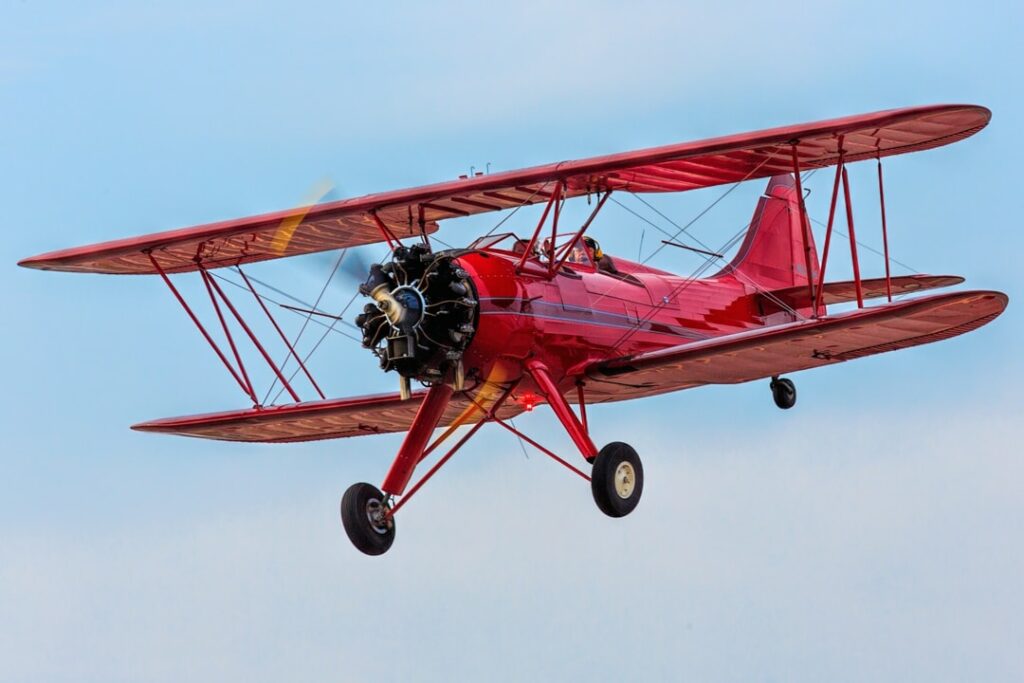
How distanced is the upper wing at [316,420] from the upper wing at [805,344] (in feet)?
6.22

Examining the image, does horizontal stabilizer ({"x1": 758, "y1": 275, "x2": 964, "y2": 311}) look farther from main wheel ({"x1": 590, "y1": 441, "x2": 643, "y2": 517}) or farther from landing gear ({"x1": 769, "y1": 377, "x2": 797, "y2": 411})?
main wheel ({"x1": 590, "y1": 441, "x2": 643, "y2": 517})

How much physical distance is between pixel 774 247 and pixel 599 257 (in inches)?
184

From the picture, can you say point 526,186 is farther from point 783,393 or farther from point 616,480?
point 783,393

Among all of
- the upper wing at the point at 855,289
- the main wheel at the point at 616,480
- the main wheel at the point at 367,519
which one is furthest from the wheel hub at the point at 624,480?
the upper wing at the point at 855,289

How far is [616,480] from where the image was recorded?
1817 cm

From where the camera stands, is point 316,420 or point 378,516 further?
point 316,420

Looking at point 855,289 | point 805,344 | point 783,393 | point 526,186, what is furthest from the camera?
point 783,393

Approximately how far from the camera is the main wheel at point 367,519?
18312 mm

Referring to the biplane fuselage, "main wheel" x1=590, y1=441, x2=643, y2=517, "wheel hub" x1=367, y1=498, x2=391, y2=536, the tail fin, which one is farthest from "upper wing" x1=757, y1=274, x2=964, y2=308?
"wheel hub" x1=367, y1=498, x2=391, y2=536

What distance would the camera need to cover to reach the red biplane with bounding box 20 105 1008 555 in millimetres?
18141

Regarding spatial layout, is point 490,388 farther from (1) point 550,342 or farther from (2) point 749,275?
(2) point 749,275

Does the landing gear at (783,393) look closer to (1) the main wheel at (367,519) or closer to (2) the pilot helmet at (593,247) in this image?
(2) the pilot helmet at (593,247)

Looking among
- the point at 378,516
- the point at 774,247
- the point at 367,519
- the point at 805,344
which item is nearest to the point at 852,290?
the point at 774,247

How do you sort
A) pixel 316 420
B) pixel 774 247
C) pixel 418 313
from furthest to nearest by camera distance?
pixel 774 247
pixel 316 420
pixel 418 313
